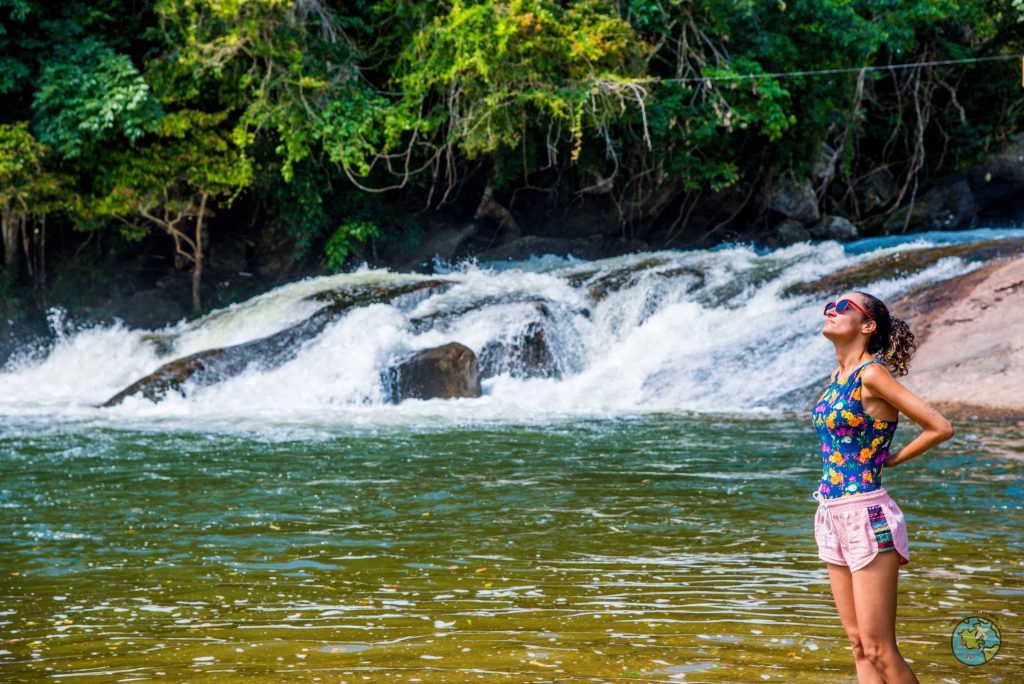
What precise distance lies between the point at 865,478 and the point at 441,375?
10024mm

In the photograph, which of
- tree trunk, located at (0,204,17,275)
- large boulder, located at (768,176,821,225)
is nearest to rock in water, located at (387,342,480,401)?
tree trunk, located at (0,204,17,275)

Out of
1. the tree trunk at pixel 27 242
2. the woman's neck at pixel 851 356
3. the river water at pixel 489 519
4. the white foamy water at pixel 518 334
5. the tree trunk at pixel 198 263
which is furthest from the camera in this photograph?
the tree trunk at pixel 198 263

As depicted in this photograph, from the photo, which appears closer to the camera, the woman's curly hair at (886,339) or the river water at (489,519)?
the woman's curly hair at (886,339)

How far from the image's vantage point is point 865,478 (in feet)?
10.7

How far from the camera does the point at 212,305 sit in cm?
2041

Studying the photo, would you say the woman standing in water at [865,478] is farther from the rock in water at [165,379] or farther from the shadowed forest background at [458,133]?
the shadowed forest background at [458,133]

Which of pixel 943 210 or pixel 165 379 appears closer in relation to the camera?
pixel 165 379

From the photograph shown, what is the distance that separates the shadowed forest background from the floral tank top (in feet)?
44.7

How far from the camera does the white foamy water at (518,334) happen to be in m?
12.4

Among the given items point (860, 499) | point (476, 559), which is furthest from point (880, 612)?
point (476, 559)

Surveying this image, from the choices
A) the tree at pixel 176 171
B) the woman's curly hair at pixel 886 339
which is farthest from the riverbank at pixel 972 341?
the tree at pixel 176 171

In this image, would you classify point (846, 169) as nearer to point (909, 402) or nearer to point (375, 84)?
point (375, 84)

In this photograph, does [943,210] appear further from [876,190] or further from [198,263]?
[198,263]

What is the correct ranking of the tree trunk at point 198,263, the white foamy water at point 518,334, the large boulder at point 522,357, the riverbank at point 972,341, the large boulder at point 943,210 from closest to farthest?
the riverbank at point 972,341, the white foamy water at point 518,334, the large boulder at point 522,357, the tree trunk at point 198,263, the large boulder at point 943,210
